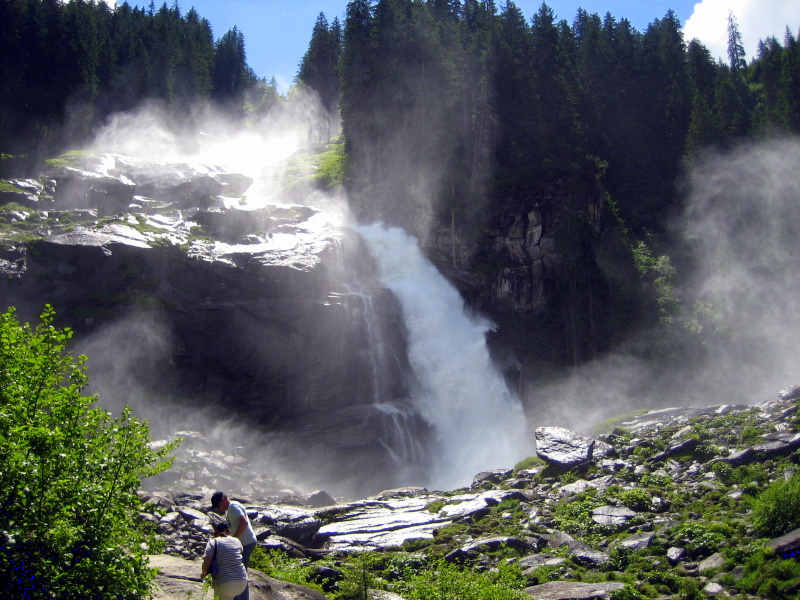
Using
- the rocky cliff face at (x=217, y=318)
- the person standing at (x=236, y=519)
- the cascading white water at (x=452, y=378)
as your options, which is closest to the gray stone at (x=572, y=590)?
the person standing at (x=236, y=519)

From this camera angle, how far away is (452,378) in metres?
37.6

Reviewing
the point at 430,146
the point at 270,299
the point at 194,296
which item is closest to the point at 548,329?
the point at 430,146

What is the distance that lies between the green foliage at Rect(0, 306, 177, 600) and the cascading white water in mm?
24860

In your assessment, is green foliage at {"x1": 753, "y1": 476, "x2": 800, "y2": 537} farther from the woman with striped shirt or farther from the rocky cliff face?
the rocky cliff face

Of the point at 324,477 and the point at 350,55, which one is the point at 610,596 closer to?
the point at 324,477

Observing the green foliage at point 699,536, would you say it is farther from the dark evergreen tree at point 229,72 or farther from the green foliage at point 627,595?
the dark evergreen tree at point 229,72

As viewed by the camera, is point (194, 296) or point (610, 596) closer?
point (610, 596)

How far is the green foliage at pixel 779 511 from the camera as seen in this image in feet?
42.2

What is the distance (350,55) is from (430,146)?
1256cm

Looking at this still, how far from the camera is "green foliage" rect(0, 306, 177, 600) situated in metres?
7.47

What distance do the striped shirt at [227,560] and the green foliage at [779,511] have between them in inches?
417

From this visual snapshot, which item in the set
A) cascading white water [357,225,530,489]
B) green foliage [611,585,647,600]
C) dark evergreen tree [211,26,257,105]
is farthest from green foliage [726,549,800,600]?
dark evergreen tree [211,26,257,105]

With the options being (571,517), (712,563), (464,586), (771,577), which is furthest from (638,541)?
(464,586)

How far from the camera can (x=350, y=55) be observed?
54.8 m
